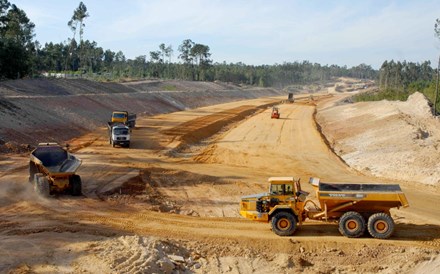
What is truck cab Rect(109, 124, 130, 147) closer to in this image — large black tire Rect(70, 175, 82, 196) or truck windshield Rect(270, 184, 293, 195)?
large black tire Rect(70, 175, 82, 196)

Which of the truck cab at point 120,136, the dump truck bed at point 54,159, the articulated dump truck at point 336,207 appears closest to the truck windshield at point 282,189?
the articulated dump truck at point 336,207

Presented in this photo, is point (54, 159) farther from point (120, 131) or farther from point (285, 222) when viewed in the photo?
point (120, 131)

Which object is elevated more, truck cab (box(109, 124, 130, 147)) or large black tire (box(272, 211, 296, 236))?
truck cab (box(109, 124, 130, 147))

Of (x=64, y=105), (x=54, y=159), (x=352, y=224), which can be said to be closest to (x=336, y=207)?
(x=352, y=224)

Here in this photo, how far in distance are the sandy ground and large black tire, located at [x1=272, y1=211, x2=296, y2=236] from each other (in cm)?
30

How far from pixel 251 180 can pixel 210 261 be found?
12.0m

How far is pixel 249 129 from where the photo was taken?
1980 inches

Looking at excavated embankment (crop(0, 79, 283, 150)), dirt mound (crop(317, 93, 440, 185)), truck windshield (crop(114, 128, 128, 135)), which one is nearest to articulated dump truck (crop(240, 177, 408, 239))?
dirt mound (crop(317, 93, 440, 185))

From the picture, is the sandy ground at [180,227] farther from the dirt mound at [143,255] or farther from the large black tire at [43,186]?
the large black tire at [43,186]

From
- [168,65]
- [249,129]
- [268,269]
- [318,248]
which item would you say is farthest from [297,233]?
[168,65]

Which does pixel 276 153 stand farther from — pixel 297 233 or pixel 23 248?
pixel 23 248

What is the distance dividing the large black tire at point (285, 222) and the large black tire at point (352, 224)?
168 centimetres

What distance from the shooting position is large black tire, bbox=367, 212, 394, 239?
1616cm

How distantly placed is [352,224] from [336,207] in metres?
0.79
